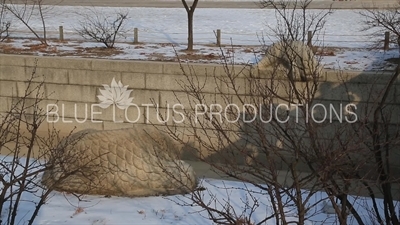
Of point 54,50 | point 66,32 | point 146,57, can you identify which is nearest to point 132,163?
point 146,57

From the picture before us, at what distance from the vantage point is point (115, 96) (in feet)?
43.7

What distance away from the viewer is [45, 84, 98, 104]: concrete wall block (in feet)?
44.2

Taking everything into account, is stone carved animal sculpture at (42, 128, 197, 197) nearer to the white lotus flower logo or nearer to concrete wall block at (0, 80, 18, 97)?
the white lotus flower logo

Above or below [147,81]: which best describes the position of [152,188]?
below

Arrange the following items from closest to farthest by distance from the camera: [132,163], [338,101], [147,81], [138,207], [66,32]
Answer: [138,207], [132,163], [338,101], [147,81], [66,32]

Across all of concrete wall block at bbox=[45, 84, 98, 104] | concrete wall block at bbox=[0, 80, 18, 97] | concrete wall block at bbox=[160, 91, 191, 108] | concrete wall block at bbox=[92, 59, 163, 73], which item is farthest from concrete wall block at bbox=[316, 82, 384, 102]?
concrete wall block at bbox=[0, 80, 18, 97]

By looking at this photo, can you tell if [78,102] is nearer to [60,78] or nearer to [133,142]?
[60,78]

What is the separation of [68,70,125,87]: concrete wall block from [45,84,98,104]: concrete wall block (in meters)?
0.12

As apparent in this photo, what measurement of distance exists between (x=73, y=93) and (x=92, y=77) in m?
0.67

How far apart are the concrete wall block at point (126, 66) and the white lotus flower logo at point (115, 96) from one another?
323 millimetres

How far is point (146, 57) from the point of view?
16.7 meters

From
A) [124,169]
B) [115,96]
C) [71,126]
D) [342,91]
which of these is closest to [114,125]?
[115,96]

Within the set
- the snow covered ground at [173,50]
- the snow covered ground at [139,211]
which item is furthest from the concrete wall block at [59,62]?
the snow covered ground at [139,211]

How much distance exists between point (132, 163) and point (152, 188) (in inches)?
19.3
